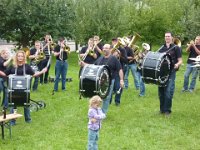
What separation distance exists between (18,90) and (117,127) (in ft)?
7.77

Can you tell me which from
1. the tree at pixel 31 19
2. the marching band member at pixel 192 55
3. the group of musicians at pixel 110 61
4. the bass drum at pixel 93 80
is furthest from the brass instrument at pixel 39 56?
the tree at pixel 31 19

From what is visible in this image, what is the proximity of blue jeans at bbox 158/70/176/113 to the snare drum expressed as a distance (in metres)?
3.44

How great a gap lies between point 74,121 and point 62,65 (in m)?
4.24

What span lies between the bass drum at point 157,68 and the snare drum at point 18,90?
277 cm

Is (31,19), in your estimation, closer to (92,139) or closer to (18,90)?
(18,90)

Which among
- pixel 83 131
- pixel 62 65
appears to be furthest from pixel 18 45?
pixel 83 131

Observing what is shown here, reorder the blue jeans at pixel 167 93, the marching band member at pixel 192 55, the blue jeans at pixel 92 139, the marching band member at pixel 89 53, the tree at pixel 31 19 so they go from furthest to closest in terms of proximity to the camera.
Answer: the tree at pixel 31 19 < the marching band member at pixel 192 55 < the marching band member at pixel 89 53 < the blue jeans at pixel 167 93 < the blue jeans at pixel 92 139

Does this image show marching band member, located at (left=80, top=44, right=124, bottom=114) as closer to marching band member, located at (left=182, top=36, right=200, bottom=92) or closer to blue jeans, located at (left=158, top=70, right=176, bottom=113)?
blue jeans, located at (left=158, top=70, right=176, bottom=113)

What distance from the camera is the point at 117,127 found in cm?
980

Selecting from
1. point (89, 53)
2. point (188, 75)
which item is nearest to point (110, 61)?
point (89, 53)

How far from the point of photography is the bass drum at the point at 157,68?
9.93 m

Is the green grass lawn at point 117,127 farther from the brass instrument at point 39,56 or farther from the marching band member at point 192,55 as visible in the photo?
the brass instrument at point 39,56

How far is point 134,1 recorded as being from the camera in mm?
34531

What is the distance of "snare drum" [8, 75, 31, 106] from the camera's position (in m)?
9.10
